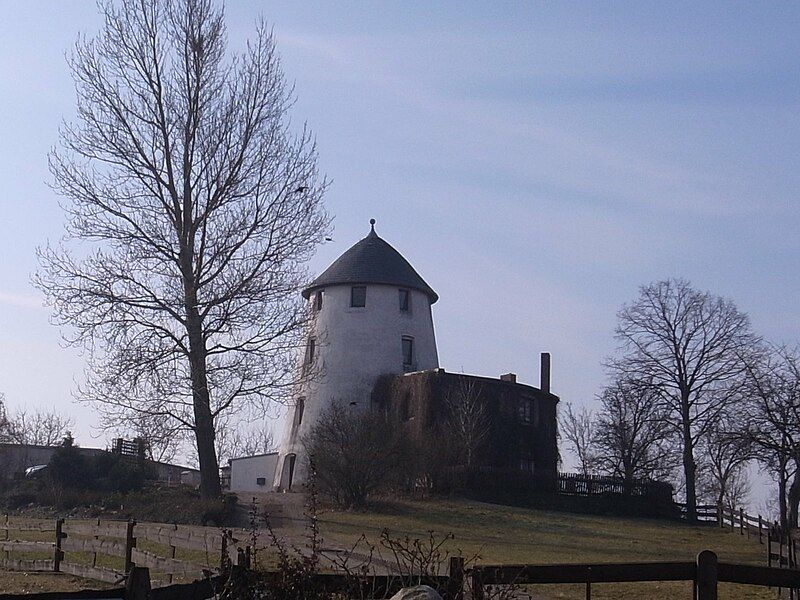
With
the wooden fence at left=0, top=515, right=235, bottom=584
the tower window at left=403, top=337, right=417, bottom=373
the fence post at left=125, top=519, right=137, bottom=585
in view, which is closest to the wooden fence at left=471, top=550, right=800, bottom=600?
the wooden fence at left=0, top=515, right=235, bottom=584

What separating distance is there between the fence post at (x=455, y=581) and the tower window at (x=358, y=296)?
44970 millimetres

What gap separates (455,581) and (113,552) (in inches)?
386

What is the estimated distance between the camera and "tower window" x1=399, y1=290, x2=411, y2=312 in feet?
179

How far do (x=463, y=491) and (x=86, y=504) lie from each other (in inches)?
577

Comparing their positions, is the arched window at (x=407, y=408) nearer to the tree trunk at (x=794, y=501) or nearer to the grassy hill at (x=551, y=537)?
the grassy hill at (x=551, y=537)

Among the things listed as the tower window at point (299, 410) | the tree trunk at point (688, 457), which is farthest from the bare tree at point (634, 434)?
the tower window at point (299, 410)

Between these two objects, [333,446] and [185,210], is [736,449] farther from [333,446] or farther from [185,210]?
[185,210]

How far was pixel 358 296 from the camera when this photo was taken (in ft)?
177

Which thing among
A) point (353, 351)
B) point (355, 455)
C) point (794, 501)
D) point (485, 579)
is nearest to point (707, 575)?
point (485, 579)

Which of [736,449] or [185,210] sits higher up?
[185,210]

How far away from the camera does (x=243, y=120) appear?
35.0 meters

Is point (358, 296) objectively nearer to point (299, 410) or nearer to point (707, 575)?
point (299, 410)

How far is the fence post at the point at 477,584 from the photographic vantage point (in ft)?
28.6

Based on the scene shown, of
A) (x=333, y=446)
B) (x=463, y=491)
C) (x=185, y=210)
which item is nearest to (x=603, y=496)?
(x=463, y=491)
